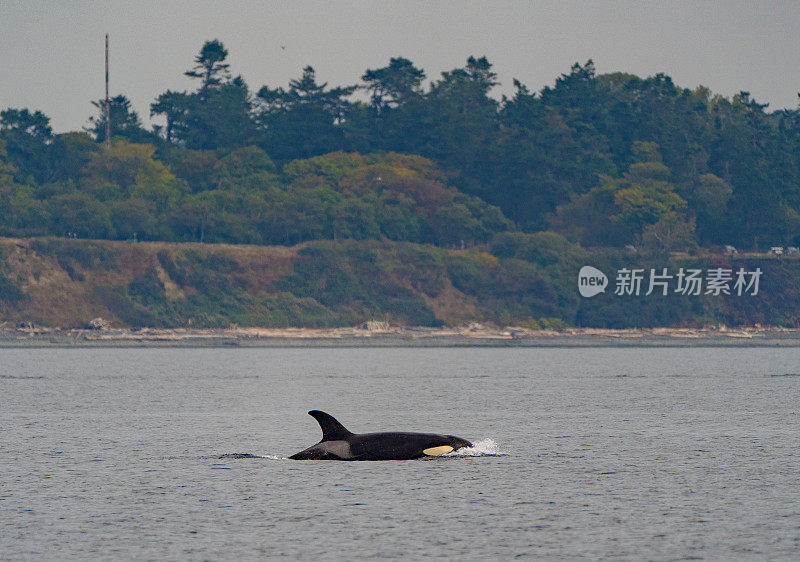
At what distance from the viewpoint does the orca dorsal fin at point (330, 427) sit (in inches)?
1516

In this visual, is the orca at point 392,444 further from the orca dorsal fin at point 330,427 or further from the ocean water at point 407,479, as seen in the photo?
the ocean water at point 407,479

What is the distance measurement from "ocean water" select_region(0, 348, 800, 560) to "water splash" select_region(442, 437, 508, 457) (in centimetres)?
13

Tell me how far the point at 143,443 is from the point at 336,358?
111 meters

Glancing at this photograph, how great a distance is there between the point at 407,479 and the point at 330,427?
126 inches

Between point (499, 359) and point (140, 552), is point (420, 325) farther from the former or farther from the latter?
point (140, 552)

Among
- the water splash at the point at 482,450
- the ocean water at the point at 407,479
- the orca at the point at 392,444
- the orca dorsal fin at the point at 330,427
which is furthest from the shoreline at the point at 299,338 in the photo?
the orca dorsal fin at the point at 330,427

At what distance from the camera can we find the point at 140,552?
1103 inches

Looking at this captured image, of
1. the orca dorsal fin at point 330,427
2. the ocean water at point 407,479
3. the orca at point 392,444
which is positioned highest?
the orca dorsal fin at point 330,427

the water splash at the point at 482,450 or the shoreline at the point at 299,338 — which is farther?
the shoreline at the point at 299,338

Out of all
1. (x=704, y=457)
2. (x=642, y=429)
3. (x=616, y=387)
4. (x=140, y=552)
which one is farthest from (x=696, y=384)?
(x=140, y=552)

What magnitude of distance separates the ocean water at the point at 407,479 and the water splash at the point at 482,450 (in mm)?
132

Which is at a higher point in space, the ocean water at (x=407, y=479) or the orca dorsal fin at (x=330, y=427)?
the orca dorsal fin at (x=330, y=427)

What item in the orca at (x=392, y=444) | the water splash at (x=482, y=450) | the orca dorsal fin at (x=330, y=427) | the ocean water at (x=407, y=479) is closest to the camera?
the ocean water at (x=407, y=479)

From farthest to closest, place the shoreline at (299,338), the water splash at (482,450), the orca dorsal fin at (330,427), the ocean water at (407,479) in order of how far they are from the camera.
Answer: the shoreline at (299,338) → the water splash at (482,450) → the orca dorsal fin at (330,427) → the ocean water at (407,479)
